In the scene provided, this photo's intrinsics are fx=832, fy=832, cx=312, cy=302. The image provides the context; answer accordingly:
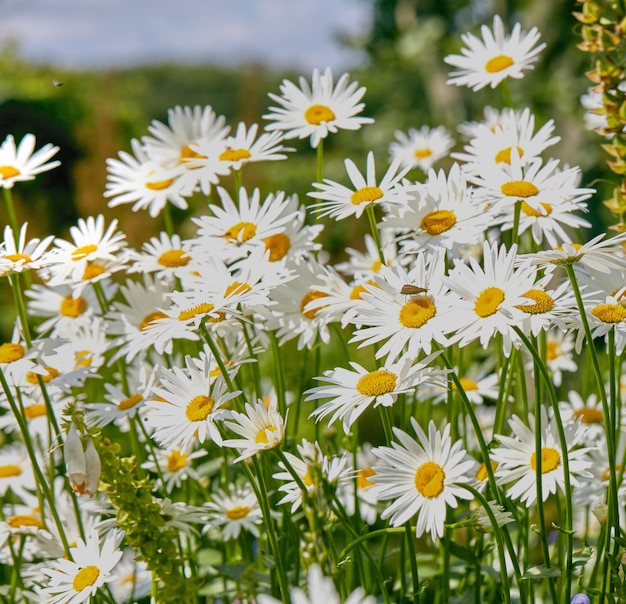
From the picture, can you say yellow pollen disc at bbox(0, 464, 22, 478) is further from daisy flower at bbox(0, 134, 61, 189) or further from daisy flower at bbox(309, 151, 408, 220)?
daisy flower at bbox(309, 151, 408, 220)

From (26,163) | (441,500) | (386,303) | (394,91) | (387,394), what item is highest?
(394,91)

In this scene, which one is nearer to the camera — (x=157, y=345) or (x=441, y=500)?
(x=441, y=500)

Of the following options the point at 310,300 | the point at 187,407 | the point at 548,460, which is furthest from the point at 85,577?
the point at 548,460

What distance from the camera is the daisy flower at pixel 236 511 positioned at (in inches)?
45.0

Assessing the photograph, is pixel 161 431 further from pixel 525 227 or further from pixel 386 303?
pixel 525 227

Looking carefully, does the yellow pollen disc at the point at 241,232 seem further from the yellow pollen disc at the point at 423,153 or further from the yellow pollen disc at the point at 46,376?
the yellow pollen disc at the point at 423,153

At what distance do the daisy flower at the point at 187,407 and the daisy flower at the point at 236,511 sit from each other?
9.3 inches

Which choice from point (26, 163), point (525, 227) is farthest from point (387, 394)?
point (26, 163)

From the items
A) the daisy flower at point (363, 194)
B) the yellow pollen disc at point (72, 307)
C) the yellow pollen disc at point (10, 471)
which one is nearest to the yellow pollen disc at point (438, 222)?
the daisy flower at point (363, 194)

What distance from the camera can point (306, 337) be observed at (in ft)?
3.59

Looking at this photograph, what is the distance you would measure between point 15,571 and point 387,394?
1.82ft

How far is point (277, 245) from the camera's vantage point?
1.17 metres

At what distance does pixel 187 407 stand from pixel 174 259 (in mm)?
340

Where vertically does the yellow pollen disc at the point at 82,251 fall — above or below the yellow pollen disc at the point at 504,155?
below
